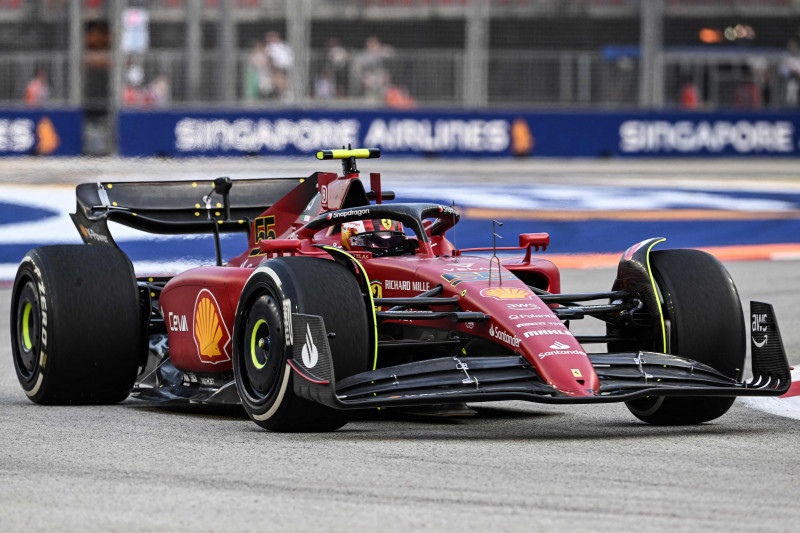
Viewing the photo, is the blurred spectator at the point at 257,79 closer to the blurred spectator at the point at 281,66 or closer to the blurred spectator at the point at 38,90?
the blurred spectator at the point at 281,66

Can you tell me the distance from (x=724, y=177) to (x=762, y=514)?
21432 mm

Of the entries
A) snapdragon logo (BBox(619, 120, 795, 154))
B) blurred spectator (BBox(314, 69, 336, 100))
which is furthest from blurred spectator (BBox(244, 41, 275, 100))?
snapdragon logo (BBox(619, 120, 795, 154))

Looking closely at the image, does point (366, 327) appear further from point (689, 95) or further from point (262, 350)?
point (689, 95)

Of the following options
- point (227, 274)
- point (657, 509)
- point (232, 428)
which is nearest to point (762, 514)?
point (657, 509)

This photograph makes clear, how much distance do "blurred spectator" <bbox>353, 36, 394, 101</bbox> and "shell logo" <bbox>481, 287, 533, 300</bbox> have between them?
22772mm

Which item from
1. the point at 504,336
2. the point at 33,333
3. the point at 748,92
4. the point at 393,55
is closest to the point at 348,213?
the point at 504,336

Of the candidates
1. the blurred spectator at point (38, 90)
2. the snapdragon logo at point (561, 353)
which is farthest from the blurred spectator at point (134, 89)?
the snapdragon logo at point (561, 353)

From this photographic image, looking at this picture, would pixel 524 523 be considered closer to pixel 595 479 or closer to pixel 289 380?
pixel 595 479

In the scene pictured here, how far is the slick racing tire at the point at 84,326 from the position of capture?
7.91m

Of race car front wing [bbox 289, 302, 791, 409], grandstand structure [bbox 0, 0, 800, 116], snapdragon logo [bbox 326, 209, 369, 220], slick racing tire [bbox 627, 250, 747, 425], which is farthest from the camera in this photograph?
grandstand structure [bbox 0, 0, 800, 116]

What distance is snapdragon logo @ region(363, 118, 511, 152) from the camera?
29016 mm

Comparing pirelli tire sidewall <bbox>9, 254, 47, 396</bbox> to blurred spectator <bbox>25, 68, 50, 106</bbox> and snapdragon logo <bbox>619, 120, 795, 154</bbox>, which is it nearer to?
blurred spectator <bbox>25, 68, 50, 106</bbox>

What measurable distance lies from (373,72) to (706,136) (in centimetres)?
692

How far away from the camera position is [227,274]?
7.57 meters
